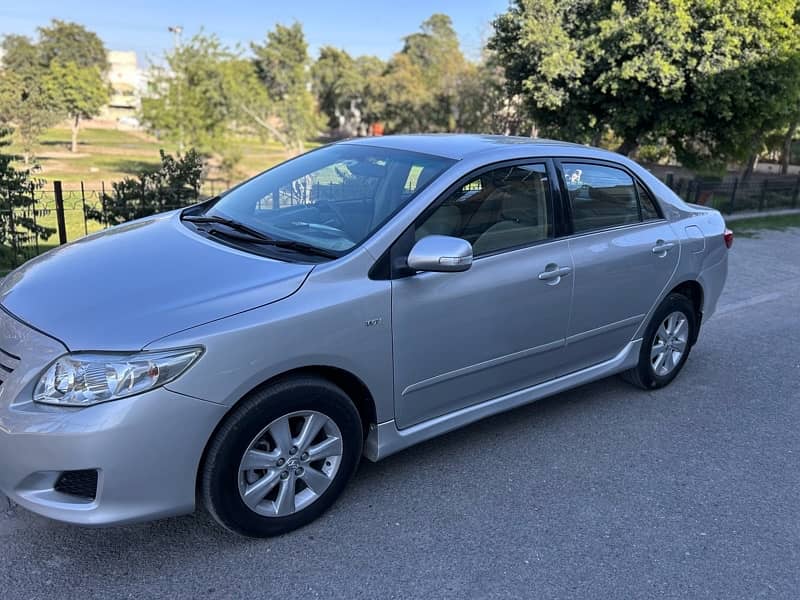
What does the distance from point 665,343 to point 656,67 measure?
400 inches

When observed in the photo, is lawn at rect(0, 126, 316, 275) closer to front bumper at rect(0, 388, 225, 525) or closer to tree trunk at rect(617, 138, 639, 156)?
front bumper at rect(0, 388, 225, 525)

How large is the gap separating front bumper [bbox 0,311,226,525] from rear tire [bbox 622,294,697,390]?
306 centimetres

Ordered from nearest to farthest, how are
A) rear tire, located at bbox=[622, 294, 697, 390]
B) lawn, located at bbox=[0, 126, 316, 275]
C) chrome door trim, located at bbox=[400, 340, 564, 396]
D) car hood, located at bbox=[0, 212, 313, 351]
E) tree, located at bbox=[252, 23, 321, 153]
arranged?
car hood, located at bbox=[0, 212, 313, 351] < chrome door trim, located at bbox=[400, 340, 564, 396] < rear tire, located at bbox=[622, 294, 697, 390] < lawn, located at bbox=[0, 126, 316, 275] < tree, located at bbox=[252, 23, 321, 153]

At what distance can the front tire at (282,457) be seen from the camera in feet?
8.73

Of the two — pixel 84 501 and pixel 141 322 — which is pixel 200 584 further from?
pixel 141 322

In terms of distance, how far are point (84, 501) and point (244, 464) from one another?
0.59 m

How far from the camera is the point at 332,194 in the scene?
3.62 m

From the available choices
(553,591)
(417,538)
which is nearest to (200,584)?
(417,538)

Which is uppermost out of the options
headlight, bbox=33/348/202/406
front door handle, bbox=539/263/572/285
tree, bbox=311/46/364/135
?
tree, bbox=311/46/364/135

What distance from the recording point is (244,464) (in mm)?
2721

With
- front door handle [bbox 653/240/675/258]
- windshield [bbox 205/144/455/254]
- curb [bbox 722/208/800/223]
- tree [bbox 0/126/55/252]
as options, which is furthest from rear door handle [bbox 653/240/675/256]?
curb [bbox 722/208/800/223]

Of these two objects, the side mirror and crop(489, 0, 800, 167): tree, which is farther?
crop(489, 0, 800, 167): tree

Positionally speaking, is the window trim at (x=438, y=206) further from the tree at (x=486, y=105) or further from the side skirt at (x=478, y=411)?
the tree at (x=486, y=105)

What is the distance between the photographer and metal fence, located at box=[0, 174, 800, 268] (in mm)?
3793
